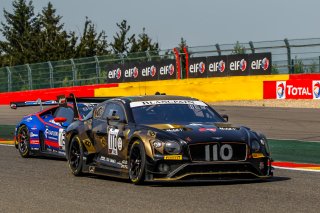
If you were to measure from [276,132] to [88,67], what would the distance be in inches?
805

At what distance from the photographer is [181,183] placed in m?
12.0

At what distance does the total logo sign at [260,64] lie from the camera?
1338 inches

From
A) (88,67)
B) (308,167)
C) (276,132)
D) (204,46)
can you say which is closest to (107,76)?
(88,67)

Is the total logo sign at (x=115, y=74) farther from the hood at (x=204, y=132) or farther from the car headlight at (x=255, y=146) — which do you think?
the car headlight at (x=255, y=146)

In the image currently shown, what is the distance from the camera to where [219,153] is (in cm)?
1136

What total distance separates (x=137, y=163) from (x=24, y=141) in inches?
249

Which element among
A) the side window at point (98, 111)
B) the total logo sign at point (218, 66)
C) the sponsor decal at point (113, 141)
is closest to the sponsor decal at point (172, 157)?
the sponsor decal at point (113, 141)

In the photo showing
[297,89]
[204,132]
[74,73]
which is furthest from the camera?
[74,73]

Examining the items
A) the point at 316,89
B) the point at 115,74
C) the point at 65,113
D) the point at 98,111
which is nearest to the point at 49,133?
the point at 65,113

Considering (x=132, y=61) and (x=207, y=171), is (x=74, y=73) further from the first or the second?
(x=207, y=171)

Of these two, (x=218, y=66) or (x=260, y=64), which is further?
(x=218, y=66)

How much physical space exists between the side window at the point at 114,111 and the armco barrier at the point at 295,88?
18.5 m

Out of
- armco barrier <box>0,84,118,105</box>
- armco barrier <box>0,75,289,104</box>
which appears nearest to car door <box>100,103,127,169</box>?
armco barrier <box>0,75,289,104</box>

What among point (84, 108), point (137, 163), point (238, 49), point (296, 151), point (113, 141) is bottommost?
point (296, 151)
